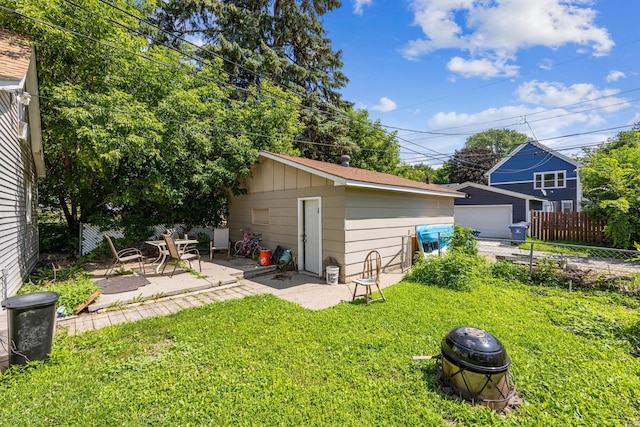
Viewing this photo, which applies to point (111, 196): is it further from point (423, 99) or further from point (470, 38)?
point (423, 99)

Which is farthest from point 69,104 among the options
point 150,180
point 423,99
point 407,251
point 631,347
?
point 423,99

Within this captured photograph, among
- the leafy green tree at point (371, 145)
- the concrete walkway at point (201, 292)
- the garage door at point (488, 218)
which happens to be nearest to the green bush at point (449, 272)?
the concrete walkway at point (201, 292)

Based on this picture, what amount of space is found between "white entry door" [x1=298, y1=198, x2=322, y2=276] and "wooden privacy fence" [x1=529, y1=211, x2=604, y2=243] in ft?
44.8

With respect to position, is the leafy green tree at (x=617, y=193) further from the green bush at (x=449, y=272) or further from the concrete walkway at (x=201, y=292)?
the concrete walkway at (x=201, y=292)

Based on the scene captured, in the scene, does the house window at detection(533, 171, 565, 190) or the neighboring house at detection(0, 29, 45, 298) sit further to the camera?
the house window at detection(533, 171, 565, 190)

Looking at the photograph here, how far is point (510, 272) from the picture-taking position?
7273 millimetres

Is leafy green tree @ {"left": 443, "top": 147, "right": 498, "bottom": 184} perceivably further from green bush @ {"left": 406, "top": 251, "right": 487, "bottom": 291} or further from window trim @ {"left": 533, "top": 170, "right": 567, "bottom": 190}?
green bush @ {"left": 406, "top": 251, "right": 487, "bottom": 291}

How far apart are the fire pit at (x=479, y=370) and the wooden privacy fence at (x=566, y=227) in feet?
48.5

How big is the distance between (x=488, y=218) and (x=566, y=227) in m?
4.28

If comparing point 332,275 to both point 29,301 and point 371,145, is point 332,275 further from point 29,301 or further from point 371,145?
point 371,145

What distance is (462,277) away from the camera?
636 cm

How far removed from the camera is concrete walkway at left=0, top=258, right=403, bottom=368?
457 cm

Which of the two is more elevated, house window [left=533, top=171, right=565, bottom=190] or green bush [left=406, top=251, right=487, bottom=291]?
house window [left=533, top=171, right=565, bottom=190]

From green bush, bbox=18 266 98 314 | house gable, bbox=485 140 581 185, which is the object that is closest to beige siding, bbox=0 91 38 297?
green bush, bbox=18 266 98 314
